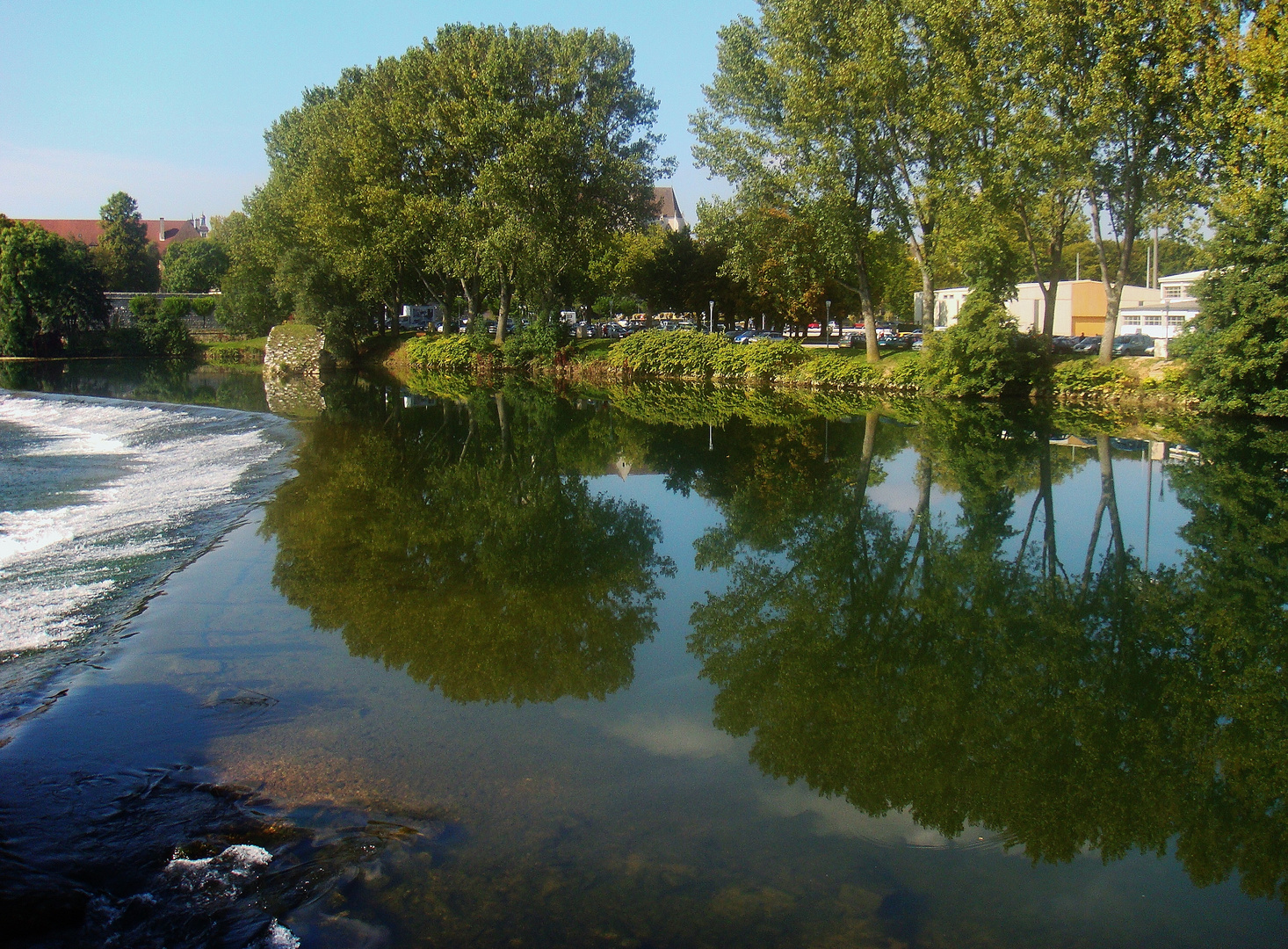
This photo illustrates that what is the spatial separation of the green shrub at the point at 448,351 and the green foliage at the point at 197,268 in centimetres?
4143

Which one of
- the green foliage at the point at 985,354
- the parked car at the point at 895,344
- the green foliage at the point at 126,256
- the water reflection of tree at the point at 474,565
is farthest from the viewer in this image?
the green foliage at the point at 126,256

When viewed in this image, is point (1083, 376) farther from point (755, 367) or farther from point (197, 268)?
point (197, 268)

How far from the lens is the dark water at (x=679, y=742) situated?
4.66 m

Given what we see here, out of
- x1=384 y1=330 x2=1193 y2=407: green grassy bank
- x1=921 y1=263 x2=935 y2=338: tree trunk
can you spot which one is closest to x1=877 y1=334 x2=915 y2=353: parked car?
x1=384 y1=330 x2=1193 y2=407: green grassy bank

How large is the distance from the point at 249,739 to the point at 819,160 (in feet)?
105

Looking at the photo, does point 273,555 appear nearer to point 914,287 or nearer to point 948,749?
point 948,749

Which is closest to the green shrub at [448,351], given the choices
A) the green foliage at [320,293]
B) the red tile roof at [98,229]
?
the green foliage at [320,293]

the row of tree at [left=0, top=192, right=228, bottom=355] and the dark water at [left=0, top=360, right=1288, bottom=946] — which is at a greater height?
the row of tree at [left=0, top=192, right=228, bottom=355]

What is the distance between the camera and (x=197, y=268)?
87625 millimetres

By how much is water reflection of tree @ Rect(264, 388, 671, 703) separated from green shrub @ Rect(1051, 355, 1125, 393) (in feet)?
67.9

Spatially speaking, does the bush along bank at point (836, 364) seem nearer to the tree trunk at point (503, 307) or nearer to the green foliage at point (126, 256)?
the tree trunk at point (503, 307)

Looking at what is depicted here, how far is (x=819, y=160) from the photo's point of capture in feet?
111

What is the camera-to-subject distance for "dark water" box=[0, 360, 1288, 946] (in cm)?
466

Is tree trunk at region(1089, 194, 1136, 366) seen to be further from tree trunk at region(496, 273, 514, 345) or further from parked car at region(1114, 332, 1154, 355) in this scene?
tree trunk at region(496, 273, 514, 345)
